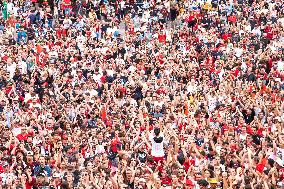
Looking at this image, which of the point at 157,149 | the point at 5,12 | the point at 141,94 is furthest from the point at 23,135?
the point at 5,12

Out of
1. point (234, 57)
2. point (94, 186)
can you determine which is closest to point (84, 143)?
point (94, 186)

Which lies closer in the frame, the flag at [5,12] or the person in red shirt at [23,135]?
the person in red shirt at [23,135]

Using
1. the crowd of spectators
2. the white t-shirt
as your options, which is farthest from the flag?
the white t-shirt

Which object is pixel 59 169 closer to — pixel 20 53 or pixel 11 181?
pixel 11 181

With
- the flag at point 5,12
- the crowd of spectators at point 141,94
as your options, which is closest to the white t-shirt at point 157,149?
the crowd of spectators at point 141,94

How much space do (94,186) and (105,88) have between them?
7452 mm

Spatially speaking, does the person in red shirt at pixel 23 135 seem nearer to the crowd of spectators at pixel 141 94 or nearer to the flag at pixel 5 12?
the crowd of spectators at pixel 141 94

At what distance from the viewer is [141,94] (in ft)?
78.9

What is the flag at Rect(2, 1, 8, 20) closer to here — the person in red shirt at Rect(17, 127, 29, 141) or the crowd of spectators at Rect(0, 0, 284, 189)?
the crowd of spectators at Rect(0, 0, 284, 189)

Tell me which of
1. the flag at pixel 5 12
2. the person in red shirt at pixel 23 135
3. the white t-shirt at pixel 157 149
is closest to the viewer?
the white t-shirt at pixel 157 149

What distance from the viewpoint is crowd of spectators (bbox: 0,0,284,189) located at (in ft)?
60.3

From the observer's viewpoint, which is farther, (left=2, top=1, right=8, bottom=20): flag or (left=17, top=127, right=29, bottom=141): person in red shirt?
(left=2, top=1, right=8, bottom=20): flag

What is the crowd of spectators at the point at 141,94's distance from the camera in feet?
60.3

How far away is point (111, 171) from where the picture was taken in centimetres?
1850
